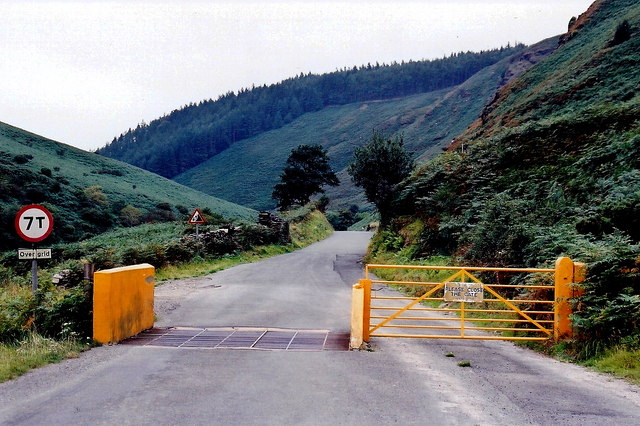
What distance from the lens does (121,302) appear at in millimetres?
10195

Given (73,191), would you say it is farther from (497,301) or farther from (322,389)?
(322,389)

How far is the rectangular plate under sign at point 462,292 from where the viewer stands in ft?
32.8

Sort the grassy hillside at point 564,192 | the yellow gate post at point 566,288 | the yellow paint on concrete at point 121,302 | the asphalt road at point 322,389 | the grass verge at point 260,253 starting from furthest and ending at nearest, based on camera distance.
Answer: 1. the grass verge at point 260,253
2. the yellow paint on concrete at point 121,302
3. the yellow gate post at point 566,288
4. the grassy hillside at point 564,192
5. the asphalt road at point 322,389

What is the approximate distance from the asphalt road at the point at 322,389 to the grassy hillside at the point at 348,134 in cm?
10315

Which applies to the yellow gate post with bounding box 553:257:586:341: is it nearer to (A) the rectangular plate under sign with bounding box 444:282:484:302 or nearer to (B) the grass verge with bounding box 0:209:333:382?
(A) the rectangular plate under sign with bounding box 444:282:484:302

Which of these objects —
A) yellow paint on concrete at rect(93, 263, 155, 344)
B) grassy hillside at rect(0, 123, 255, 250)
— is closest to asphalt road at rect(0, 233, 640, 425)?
yellow paint on concrete at rect(93, 263, 155, 344)

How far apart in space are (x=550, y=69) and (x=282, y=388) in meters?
43.4

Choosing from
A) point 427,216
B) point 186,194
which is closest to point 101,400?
point 427,216

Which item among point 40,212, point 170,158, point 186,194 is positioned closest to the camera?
point 40,212

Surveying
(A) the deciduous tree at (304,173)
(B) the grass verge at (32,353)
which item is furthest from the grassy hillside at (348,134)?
(B) the grass verge at (32,353)

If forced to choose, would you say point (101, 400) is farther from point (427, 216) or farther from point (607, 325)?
point (427, 216)

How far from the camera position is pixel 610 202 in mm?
12977

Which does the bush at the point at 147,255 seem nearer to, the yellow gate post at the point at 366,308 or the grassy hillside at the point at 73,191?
the yellow gate post at the point at 366,308

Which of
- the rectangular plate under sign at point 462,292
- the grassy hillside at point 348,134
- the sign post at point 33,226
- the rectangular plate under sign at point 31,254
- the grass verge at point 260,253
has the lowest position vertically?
the grass verge at point 260,253
